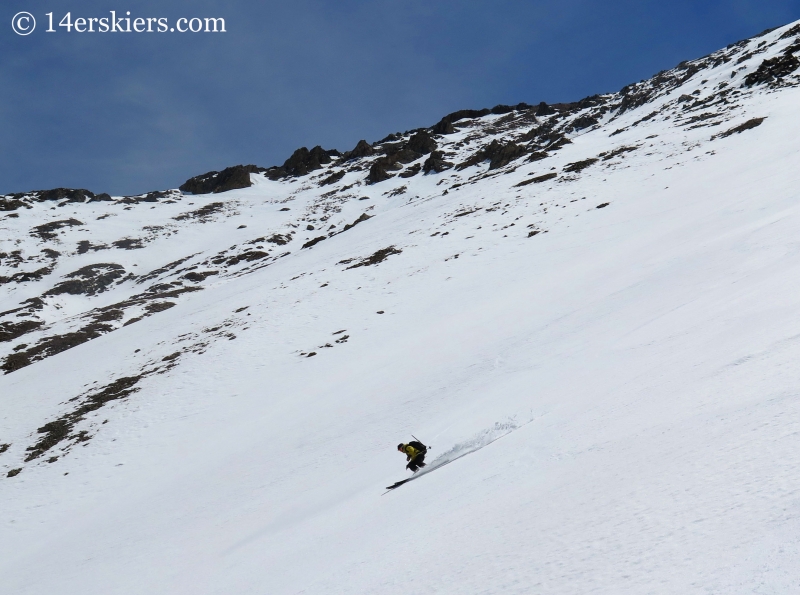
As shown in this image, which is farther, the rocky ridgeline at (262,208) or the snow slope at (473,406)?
the rocky ridgeline at (262,208)

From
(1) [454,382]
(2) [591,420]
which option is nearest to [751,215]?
(1) [454,382]

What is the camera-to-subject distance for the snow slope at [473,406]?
429 cm

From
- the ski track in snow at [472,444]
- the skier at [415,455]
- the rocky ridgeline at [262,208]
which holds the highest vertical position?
the rocky ridgeline at [262,208]

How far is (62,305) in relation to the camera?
54.8m

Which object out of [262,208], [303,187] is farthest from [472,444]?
[303,187]

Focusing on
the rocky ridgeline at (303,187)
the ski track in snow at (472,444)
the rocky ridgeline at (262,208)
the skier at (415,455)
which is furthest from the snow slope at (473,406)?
the rocky ridgeline at (303,187)

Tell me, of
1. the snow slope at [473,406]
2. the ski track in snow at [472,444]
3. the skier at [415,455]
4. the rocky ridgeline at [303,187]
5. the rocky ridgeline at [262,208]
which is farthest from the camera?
the rocky ridgeline at [303,187]

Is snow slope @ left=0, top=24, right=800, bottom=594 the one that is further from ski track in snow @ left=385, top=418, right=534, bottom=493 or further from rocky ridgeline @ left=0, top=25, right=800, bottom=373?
rocky ridgeline @ left=0, top=25, right=800, bottom=373

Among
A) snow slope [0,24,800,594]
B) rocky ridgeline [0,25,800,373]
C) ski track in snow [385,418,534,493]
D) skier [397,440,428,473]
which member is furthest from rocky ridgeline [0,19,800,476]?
ski track in snow [385,418,534,493]

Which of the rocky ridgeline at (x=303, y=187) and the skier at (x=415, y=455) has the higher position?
the rocky ridgeline at (x=303, y=187)

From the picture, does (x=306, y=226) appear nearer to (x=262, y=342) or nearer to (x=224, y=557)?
(x=262, y=342)

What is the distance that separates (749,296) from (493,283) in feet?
44.9

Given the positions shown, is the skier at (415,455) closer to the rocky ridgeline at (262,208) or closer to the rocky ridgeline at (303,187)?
the rocky ridgeline at (262,208)

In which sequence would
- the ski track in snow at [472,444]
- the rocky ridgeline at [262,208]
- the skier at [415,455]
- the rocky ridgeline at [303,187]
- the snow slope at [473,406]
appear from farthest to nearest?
1. the rocky ridgeline at [303,187]
2. the rocky ridgeline at [262,208]
3. the skier at [415,455]
4. the ski track in snow at [472,444]
5. the snow slope at [473,406]
